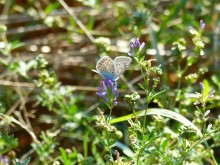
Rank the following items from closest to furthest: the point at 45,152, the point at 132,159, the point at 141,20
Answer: the point at 132,159 → the point at 45,152 → the point at 141,20

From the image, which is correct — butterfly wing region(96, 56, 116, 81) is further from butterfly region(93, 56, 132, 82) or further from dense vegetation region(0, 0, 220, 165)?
dense vegetation region(0, 0, 220, 165)

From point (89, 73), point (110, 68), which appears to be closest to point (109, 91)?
point (110, 68)

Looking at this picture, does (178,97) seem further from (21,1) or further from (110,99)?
(21,1)

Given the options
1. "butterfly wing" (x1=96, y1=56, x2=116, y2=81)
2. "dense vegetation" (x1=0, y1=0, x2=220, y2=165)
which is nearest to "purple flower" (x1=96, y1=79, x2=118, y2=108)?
"butterfly wing" (x1=96, y1=56, x2=116, y2=81)

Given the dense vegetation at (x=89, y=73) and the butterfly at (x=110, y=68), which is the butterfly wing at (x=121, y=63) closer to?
the butterfly at (x=110, y=68)

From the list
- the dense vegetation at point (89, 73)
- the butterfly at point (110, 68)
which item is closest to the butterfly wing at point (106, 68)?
the butterfly at point (110, 68)

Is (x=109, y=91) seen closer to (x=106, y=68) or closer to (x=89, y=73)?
(x=106, y=68)

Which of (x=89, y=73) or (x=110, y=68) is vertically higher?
(x=110, y=68)

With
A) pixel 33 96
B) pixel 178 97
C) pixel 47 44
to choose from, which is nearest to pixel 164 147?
pixel 178 97

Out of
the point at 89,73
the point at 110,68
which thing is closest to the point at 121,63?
the point at 110,68

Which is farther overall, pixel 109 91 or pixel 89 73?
pixel 89 73
